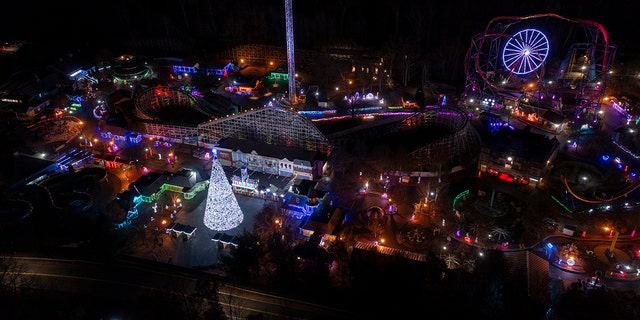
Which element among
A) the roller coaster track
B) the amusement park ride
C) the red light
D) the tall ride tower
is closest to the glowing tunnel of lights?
the amusement park ride

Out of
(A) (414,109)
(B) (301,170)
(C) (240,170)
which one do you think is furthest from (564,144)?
(C) (240,170)

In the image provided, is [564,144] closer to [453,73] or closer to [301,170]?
[453,73]

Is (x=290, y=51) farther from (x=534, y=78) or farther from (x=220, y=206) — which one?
(x=534, y=78)

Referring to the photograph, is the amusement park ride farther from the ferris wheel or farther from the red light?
the red light

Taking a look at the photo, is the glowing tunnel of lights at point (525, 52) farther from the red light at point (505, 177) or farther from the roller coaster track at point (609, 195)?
the roller coaster track at point (609, 195)

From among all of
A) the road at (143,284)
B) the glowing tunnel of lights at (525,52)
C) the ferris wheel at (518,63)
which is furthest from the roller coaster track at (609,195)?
the road at (143,284)

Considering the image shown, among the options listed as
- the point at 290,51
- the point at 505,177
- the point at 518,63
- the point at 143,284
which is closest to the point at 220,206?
the point at 143,284
